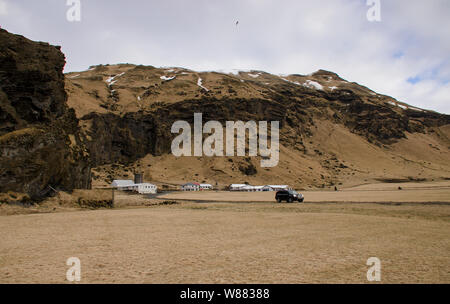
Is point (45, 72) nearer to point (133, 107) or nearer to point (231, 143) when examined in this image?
point (231, 143)

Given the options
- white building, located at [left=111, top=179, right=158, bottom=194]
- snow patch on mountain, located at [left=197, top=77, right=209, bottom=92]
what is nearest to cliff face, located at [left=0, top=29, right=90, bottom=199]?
white building, located at [left=111, top=179, right=158, bottom=194]

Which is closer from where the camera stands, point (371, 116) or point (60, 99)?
point (60, 99)

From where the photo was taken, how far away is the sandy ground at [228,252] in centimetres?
712

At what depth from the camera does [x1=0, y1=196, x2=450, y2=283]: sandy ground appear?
7117mm

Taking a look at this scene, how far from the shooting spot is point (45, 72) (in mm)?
34688

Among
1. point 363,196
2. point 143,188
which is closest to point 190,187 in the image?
point 143,188

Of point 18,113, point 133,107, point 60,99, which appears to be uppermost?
point 133,107

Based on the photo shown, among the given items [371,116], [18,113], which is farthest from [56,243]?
[371,116]

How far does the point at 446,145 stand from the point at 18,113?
168 metres

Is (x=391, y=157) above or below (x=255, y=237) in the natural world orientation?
above

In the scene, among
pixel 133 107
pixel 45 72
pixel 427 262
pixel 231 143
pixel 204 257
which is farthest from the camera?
pixel 133 107

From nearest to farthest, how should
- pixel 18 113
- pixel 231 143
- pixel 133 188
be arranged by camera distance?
pixel 18 113
pixel 133 188
pixel 231 143

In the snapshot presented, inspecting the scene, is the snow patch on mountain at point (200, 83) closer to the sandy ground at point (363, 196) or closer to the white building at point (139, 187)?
the white building at point (139, 187)

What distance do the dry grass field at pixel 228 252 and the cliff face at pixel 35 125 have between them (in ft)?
35.4
